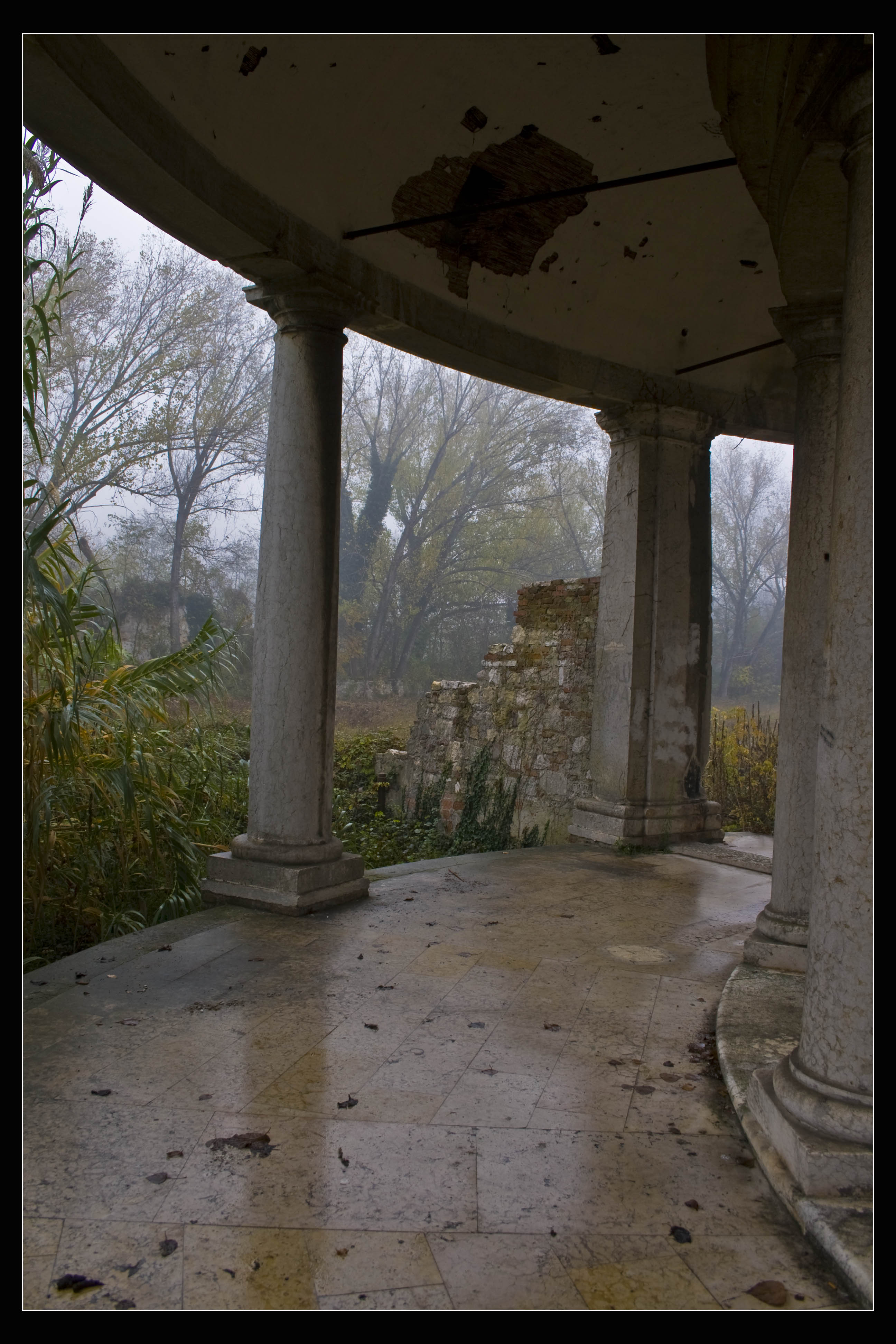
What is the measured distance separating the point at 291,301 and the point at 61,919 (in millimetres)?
3458

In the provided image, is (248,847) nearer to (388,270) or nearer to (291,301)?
(291,301)

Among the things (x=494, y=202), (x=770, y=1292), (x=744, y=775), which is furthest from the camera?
(x=744, y=775)

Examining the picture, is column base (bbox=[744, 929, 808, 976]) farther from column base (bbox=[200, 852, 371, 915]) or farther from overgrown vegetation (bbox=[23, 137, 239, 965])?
overgrown vegetation (bbox=[23, 137, 239, 965])

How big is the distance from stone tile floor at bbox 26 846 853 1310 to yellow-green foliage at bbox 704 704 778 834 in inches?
203

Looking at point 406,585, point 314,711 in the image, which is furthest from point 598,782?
point 406,585

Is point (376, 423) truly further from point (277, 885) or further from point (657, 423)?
point (277, 885)

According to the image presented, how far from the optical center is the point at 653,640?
268 inches

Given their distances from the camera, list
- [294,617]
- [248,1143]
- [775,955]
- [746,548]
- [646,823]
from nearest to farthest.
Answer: [248,1143], [775,955], [294,617], [646,823], [746,548]

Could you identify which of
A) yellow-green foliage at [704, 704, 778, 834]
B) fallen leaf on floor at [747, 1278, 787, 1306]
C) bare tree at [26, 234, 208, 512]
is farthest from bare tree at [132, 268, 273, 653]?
fallen leaf on floor at [747, 1278, 787, 1306]

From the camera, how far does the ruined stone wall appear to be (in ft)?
26.7

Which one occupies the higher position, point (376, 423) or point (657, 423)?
point (376, 423)

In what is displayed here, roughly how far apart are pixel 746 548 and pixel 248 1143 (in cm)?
2961

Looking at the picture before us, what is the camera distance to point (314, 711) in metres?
4.86

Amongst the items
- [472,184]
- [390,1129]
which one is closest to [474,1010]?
[390,1129]
